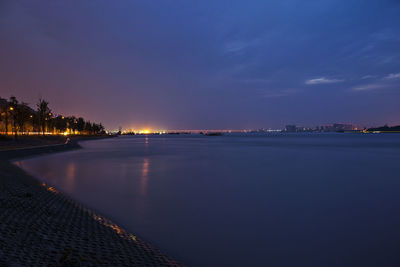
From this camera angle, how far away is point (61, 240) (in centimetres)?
687

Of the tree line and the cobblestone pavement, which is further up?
the tree line

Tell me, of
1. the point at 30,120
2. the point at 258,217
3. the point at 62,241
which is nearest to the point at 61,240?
the point at 62,241

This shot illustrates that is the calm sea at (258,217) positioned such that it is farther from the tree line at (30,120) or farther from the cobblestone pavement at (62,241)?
the tree line at (30,120)

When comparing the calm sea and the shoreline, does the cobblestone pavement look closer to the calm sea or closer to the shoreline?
the shoreline

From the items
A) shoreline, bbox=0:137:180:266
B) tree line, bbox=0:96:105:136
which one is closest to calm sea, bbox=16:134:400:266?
shoreline, bbox=0:137:180:266

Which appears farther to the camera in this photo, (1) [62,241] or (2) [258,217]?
(2) [258,217]

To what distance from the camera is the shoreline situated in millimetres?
5734

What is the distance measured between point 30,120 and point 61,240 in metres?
109

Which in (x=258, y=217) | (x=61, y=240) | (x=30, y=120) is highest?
(x=30, y=120)

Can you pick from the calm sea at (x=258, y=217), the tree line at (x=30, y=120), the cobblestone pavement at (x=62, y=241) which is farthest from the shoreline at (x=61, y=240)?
the tree line at (x=30, y=120)

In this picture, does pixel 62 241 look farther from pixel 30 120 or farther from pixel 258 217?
pixel 30 120

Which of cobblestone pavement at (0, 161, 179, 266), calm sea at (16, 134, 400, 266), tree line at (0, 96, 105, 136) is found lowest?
calm sea at (16, 134, 400, 266)

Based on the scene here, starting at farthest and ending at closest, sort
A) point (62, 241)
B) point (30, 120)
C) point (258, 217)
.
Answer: point (30, 120)
point (258, 217)
point (62, 241)

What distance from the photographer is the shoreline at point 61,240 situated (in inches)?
226
